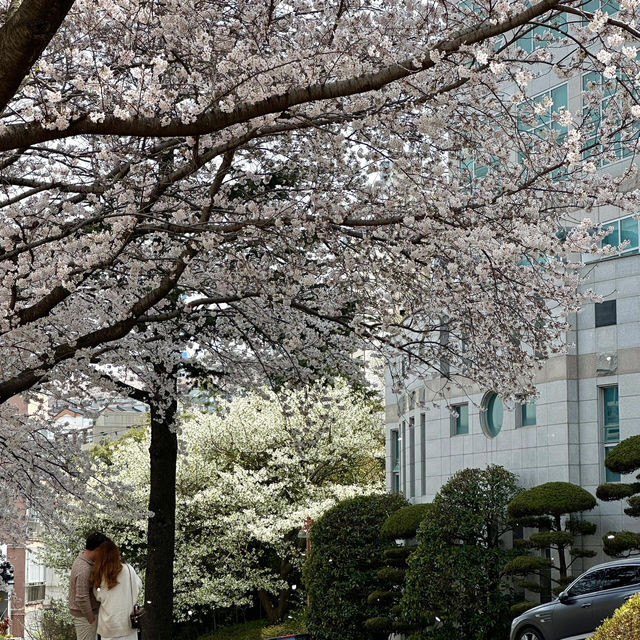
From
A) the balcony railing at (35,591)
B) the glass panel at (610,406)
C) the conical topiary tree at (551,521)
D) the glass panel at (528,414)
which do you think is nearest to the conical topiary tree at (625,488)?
the conical topiary tree at (551,521)

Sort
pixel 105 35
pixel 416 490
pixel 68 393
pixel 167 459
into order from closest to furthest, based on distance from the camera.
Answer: pixel 105 35, pixel 68 393, pixel 167 459, pixel 416 490

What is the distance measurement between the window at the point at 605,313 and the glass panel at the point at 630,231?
136 centimetres

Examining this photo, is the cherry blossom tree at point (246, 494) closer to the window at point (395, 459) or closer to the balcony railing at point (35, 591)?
the window at point (395, 459)

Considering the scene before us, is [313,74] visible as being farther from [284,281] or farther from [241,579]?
[241,579]

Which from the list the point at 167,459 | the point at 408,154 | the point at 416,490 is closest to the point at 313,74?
the point at 408,154

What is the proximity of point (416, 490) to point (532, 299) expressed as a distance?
18.7m

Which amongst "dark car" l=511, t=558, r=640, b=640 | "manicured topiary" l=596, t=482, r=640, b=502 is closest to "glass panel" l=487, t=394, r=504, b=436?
"manicured topiary" l=596, t=482, r=640, b=502

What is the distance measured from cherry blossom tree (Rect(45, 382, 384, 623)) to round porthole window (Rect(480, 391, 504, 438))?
8.42 meters

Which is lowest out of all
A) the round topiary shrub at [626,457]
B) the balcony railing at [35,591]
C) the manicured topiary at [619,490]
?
the balcony railing at [35,591]

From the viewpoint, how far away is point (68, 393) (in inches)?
527

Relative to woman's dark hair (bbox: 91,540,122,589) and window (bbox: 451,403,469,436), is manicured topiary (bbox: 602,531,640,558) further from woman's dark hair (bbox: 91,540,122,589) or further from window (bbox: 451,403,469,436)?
woman's dark hair (bbox: 91,540,122,589)

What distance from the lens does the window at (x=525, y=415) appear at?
73.3 feet

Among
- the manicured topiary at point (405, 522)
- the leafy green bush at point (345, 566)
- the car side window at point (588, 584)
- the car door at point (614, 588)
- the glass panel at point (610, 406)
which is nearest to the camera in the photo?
the car door at point (614, 588)

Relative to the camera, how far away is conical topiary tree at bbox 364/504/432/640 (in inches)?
838
